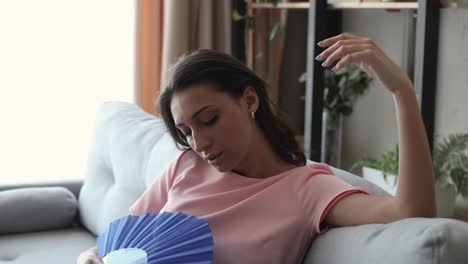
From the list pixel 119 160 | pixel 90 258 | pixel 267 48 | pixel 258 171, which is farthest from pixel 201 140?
pixel 267 48

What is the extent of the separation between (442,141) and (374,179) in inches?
11.0

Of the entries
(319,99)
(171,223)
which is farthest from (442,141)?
(171,223)

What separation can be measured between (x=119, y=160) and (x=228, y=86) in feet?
3.29

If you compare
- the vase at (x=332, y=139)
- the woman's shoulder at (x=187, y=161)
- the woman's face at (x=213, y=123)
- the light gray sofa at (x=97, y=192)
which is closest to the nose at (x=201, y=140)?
the woman's face at (x=213, y=123)

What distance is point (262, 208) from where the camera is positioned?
1.43m

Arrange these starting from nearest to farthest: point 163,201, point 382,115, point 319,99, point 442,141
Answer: point 163,201, point 442,141, point 319,99, point 382,115

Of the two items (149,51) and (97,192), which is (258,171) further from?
(149,51)

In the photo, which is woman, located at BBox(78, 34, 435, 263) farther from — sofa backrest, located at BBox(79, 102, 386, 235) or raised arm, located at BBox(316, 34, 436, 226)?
sofa backrest, located at BBox(79, 102, 386, 235)

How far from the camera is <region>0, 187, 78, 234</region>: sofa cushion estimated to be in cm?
256

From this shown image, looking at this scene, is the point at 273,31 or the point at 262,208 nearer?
the point at 262,208

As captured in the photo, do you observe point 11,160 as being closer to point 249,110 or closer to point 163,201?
point 163,201

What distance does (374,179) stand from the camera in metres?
2.76

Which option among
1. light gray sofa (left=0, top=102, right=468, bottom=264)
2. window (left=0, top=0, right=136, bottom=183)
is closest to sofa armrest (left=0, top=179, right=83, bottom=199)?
light gray sofa (left=0, top=102, right=468, bottom=264)

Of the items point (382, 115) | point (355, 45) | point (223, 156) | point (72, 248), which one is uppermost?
point (355, 45)
